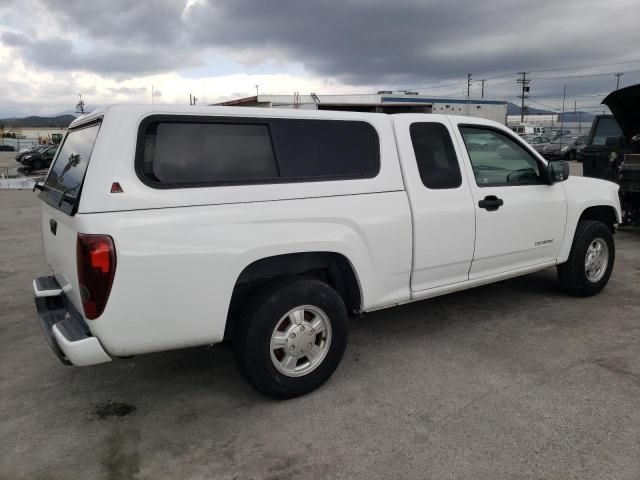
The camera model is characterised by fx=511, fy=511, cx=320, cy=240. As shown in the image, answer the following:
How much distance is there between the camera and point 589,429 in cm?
291

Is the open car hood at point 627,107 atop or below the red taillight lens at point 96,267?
atop

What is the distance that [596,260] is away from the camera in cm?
522

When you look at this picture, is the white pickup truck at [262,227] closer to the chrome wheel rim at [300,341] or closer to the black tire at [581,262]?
the chrome wheel rim at [300,341]

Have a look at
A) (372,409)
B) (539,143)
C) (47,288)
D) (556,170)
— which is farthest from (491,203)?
(539,143)

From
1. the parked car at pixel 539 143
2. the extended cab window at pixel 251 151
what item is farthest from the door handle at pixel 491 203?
the parked car at pixel 539 143

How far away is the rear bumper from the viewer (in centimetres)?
270

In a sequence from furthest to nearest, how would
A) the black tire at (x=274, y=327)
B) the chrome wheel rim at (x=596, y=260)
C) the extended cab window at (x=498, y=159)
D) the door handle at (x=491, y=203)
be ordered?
the chrome wheel rim at (x=596, y=260), the extended cab window at (x=498, y=159), the door handle at (x=491, y=203), the black tire at (x=274, y=327)

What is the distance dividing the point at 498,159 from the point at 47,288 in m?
3.63

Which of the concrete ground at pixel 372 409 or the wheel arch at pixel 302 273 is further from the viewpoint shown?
the wheel arch at pixel 302 273

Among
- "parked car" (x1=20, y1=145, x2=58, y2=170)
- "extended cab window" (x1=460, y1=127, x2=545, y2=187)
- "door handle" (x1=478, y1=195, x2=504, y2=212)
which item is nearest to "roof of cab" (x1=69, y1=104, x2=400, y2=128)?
"extended cab window" (x1=460, y1=127, x2=545, y2=187)

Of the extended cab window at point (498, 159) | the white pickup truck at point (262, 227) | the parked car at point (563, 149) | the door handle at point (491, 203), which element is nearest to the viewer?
the white pickup truck at point (262, 227)

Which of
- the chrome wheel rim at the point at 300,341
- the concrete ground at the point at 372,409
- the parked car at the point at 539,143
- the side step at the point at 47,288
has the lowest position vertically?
the concrete ground at the point at 372,409

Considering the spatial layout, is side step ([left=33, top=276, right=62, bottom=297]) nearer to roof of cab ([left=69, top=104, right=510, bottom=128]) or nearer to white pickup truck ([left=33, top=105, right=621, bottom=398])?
white pickup truck ([left=33, top=105, right=621, bottom=398])

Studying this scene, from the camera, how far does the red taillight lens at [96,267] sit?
2.58 meters
